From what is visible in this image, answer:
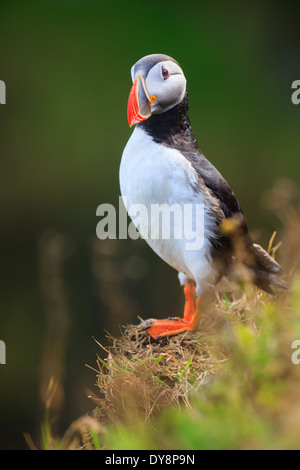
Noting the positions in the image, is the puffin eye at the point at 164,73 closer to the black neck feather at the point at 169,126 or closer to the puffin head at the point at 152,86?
the puffin head at the point at 152,86

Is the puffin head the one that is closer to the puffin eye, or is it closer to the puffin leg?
the puffin eye

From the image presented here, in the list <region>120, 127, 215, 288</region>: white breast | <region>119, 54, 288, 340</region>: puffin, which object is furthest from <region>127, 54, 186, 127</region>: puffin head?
<region>120, 127, 215, 288</region>: white breast

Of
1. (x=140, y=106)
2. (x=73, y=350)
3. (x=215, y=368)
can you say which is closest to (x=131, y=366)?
(x=215, y=368)

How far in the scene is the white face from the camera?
204 centimetres

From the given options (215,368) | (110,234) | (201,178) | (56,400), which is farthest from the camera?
(110,234)

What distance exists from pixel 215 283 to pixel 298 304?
3.25ft

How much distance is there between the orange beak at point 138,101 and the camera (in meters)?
2.00

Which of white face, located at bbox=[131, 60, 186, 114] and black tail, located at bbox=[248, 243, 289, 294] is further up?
white face, located at bbox=[131, 60, 186, 114]

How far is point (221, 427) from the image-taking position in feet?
3.59

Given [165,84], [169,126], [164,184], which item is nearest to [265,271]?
[164,184]

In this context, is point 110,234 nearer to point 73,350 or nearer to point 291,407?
point 291,407

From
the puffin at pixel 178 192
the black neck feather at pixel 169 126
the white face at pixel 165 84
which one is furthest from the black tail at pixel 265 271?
the white face at pixel 165 84

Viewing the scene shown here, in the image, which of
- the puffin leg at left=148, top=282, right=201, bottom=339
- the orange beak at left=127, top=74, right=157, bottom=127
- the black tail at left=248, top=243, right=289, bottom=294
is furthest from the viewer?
the black tail at left=248, top=243, right=289, bottom=294

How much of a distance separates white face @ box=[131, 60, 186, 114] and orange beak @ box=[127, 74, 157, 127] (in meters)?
0.03
